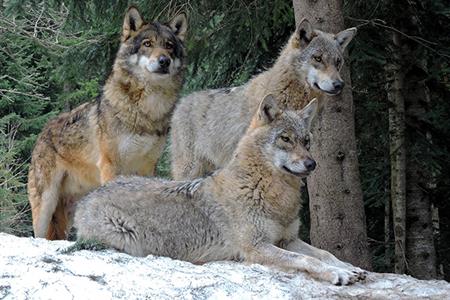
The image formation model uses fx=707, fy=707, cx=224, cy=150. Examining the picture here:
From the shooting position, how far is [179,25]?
926 cm

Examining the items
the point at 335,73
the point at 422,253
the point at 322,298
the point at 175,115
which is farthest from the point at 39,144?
the point at 422,253

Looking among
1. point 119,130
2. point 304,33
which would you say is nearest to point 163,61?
point 119,130

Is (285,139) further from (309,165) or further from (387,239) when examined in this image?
(387,239)

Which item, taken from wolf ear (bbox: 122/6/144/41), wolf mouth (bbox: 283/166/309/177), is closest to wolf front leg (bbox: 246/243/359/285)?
wolf mouth (bbox: 283/166/309/177)

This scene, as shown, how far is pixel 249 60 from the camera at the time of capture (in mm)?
12414

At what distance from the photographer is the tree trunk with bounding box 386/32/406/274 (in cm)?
1102

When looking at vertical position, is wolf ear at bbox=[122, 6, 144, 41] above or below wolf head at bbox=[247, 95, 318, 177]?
above

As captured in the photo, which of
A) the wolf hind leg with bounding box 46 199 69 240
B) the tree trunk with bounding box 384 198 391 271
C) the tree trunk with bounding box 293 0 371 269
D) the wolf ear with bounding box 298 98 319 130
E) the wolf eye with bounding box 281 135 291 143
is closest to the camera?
the wolf eye with bounding box 281 135 291 143

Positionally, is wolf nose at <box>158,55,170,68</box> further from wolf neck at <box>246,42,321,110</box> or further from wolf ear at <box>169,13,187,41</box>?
wolf neck at <box>246,42,321,110</box>

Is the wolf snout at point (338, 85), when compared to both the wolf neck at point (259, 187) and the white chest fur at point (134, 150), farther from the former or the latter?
the white chest fur at point (134, 150)

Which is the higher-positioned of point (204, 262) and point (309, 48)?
point (309, 48)

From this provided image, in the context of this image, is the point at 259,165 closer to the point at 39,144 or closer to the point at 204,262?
the point at 204,262

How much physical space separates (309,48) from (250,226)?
2828mm

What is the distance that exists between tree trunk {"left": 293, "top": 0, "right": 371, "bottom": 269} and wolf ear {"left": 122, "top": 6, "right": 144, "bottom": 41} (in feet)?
6.80
